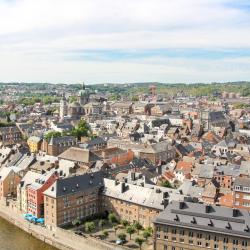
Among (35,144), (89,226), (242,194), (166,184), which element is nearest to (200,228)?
(242,194)

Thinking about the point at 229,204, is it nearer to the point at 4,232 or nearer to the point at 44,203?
the point at 44,203

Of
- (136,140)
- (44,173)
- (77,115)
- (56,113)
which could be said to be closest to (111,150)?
(136,140)

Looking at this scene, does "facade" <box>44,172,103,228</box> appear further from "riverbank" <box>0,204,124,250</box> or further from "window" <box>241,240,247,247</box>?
"window" <box>241,240,247,247</box>

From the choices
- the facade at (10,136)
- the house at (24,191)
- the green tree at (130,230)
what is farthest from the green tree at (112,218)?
the facade at (10,136)

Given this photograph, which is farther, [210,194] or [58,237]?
[210,194]

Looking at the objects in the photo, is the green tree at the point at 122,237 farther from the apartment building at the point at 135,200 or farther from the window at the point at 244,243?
the window at the point at 244,243

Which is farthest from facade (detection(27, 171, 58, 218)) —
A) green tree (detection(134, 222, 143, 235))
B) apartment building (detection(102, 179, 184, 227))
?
green tree (detection(134, 222, 143, 235))

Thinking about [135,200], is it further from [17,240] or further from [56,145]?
[56,145]
